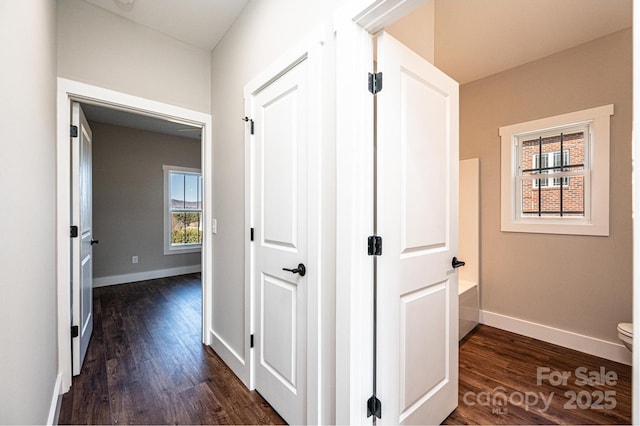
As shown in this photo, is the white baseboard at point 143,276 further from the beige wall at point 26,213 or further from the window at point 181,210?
the beige wall at point 26,213

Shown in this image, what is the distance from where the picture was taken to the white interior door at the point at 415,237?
52.0 inches

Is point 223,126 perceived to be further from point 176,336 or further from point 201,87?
point 176,336

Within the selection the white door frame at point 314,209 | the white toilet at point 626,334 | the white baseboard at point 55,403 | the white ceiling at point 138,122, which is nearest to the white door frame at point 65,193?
the white baseboard at point 55,403

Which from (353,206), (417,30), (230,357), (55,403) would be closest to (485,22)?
(417,30)

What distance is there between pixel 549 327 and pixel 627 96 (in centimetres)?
214

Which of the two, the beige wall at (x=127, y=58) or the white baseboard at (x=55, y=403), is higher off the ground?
the beige wall at (x=127, y=58)

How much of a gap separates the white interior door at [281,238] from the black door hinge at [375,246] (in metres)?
0.37

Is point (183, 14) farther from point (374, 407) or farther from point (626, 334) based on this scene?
point (626, 334)

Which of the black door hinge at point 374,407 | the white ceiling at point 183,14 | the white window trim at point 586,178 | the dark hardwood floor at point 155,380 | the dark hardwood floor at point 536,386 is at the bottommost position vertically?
the dark hardwood floor at point 536,386

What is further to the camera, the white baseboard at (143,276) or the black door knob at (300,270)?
the white baseboard at (143,276)

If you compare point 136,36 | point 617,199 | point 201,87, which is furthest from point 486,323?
point 136,36

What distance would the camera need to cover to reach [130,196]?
499 centimetres

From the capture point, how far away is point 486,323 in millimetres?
3193

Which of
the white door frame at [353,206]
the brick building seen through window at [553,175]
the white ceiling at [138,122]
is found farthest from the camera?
the white ceiling at [138,122]
